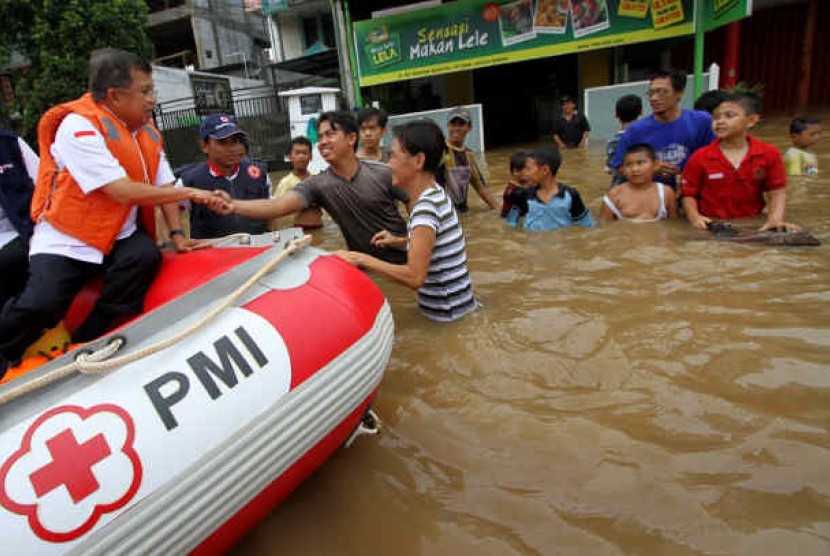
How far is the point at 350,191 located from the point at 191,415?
2006 mm

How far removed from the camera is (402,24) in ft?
37.5

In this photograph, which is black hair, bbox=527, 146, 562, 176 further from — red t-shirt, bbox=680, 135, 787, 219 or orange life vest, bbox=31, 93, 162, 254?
orange life vest, bbox=31, 93, 162, 254

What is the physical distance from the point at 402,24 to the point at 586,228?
872 cm

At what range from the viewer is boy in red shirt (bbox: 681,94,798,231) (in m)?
3.64

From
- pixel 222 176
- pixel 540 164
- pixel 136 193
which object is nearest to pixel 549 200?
pixel 540 164

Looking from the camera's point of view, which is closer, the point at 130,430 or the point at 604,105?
the point at 130,430

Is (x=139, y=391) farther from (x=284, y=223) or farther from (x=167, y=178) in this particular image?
(x=284, y=223)

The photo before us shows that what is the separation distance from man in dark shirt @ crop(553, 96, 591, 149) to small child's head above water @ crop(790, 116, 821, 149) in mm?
4440

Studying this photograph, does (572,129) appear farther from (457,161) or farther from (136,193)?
(136,193)

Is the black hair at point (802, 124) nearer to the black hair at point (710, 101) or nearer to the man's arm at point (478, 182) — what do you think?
the black hair at point (710, 101)

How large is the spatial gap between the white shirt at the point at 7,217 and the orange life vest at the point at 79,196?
0.90 feet

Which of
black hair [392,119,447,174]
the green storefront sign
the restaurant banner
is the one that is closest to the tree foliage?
the green storefront sign

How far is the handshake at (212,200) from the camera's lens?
2.27 metres

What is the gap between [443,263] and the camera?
2.67m
